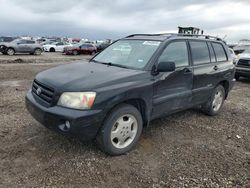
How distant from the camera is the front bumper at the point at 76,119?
10.7ft

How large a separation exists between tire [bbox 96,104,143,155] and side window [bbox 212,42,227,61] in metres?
2.92

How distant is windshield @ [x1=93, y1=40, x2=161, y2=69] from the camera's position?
4.23 meters

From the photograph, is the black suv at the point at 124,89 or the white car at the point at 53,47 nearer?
the black suv at the point at 124,89

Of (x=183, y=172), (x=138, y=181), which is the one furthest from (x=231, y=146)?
(x=138, y=181)

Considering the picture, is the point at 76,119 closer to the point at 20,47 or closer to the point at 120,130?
the point at 120,130

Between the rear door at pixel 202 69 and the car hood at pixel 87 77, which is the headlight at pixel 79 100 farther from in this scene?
the rear door at pixel 202 69

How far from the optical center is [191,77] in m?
4.84

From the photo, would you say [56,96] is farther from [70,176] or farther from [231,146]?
[231,146]

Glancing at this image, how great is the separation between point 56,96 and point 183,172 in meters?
2.00

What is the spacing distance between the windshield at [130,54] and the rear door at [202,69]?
1.05 m

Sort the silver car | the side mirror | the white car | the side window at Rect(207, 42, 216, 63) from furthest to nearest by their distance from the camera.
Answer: the white car → the silver car → the side window at Rect(207, 42, 216, 63) → the side mirror

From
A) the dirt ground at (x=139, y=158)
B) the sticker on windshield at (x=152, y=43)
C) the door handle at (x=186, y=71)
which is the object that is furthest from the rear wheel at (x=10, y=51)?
the door handle at (x=186, y=71)

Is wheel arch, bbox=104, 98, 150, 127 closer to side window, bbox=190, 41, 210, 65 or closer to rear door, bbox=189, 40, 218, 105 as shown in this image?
rear door, bbox=189, 40, 218, 105

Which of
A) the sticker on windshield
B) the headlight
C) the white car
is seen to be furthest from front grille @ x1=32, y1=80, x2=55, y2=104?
the white car
